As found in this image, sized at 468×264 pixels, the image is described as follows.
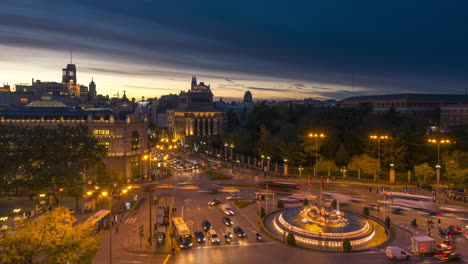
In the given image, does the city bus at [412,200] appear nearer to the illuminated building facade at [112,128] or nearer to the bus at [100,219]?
the bus at [100,219]

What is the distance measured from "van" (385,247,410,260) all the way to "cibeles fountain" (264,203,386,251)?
3.73m

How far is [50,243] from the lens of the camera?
2227 centimetres

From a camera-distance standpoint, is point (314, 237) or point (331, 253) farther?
point (314, 237)

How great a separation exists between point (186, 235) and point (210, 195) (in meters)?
22.5

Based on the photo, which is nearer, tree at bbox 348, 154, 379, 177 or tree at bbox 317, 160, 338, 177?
tree at bbox 348, 154, 379, 177

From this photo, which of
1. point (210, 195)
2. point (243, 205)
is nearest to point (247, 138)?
point (210, 195)

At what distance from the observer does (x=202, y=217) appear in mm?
45781

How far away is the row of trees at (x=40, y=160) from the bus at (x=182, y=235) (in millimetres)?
17057

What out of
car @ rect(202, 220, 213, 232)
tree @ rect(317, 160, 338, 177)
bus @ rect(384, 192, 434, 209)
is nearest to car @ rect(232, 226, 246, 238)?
car @ rect(202, 220, 213, 232)

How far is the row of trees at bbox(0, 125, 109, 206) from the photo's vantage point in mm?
47062

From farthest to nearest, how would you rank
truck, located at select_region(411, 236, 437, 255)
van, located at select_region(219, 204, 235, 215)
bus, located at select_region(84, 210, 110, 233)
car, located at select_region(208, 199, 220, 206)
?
car, located at select_region(208, 199, 220, 206) < van, located at select_region(219, 204, 235, 215) < bus, located at select_region(84, 210, 110, 233) < truck, located at select_region(411, 236, 437, 255)

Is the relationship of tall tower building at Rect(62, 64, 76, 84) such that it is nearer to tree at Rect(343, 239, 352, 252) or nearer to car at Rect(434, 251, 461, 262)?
tree at Rect(343, 239, 352, 252)

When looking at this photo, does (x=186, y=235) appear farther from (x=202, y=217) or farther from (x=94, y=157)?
(x=94, y=157)

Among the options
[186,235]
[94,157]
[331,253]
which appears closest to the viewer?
[331,253]
